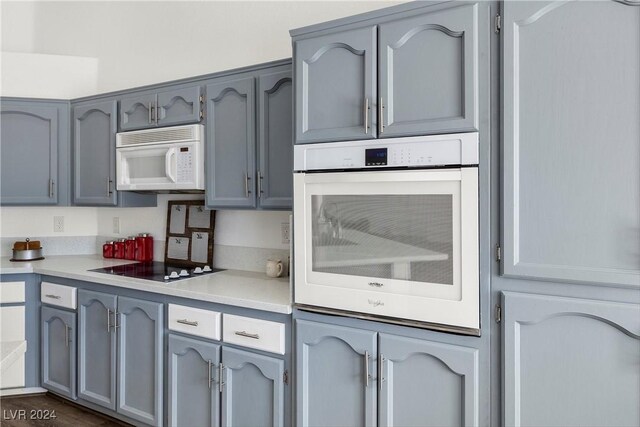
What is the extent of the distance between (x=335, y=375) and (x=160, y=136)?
1.76m

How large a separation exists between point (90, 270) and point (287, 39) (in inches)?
73.7

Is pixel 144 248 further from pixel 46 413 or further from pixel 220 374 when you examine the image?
pixel 220 374

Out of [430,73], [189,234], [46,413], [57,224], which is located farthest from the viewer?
[57,224]

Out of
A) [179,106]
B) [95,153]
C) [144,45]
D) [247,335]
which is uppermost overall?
[144,45]

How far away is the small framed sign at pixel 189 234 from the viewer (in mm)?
3086

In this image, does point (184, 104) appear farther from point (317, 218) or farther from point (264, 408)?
point (264, 408)

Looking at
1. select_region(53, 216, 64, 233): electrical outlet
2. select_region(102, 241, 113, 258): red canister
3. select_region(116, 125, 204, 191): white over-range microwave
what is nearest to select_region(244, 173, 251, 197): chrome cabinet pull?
select_region(116, 125, 204, 191): white over-range microwave

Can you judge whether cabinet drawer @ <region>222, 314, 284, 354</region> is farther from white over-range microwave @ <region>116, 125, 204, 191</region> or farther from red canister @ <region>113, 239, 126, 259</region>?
red canister @ <region>113, 239, 126, 259</region>

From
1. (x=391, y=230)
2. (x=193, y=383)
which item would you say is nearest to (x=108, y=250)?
(x=193, y=383)

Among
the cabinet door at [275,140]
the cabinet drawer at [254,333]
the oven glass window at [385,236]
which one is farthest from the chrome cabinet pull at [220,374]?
the cabinet door at [275,140]

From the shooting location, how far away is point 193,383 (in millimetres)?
2361

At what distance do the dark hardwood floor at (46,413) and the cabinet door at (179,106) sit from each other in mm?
1798

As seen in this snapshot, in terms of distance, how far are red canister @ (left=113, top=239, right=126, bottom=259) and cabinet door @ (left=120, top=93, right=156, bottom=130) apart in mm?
903

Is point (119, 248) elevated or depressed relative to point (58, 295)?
elevated
